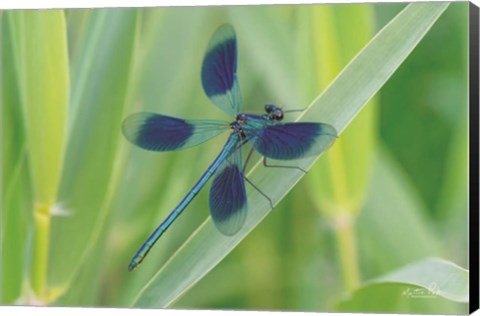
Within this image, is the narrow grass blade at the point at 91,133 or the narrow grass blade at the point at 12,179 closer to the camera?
the narrow grass blade at the point at 91,133

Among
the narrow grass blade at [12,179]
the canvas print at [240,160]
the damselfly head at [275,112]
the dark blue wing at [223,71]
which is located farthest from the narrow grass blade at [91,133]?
the damselfly head at [275,112]

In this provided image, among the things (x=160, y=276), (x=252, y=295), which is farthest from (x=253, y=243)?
(x=160, y=276)

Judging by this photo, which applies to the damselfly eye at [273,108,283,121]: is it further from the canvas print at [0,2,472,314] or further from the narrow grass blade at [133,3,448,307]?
the narrow grass blade at [133,3,448,307]

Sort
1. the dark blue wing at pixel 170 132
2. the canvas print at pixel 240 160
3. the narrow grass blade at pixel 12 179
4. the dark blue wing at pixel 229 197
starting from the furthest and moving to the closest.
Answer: the narrow grass blade at pixel 12 179
the dark blue wing at pixel 170 132
the canvas print at pixel 240 160
the dark blue wing at pixel 229 197

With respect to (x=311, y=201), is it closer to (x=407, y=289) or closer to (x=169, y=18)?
(x=407, y=289)

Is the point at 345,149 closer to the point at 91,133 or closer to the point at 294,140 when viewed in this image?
the point at 294,140

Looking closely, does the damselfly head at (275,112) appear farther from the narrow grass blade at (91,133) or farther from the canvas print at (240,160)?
the narrow grass blade at (91,133)

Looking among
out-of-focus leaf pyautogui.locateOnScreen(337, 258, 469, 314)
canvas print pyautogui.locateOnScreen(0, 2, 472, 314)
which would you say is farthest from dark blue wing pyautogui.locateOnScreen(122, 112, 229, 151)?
out-of-focus leaf pyautogui.locateOnScreen(337, 258, 469, 314)
